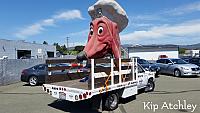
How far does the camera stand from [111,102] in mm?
8977

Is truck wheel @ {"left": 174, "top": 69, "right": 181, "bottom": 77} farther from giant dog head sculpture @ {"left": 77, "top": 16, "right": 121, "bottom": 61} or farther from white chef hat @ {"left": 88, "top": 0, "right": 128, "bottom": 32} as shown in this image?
giant dog head sculpture @ {"left": 77, "top": 16, "right": 121, "bottom": 61}

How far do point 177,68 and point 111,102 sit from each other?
14.0m

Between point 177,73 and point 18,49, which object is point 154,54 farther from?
point 177,73

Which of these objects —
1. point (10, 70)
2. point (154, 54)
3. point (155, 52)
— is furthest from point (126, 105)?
point (155, 52)

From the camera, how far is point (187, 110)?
8781 mm

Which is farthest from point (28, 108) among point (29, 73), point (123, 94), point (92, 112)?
point (29, 73)

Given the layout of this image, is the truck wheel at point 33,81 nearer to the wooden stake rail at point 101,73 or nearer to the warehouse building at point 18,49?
the wooden stake rail at point 101,73

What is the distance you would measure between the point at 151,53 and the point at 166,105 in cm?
4672

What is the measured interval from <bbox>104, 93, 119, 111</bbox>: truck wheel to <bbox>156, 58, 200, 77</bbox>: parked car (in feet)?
43.5

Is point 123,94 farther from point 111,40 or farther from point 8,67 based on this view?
point 8,67

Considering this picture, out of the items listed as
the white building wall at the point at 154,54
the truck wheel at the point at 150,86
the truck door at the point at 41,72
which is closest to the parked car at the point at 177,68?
the truck wheel at the point at 150,86

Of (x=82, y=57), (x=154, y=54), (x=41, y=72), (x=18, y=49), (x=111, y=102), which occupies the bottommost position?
(x=111, y=102)

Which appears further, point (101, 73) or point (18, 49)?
point (18, 49)

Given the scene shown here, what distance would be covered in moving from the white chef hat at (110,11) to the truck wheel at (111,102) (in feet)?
16.7
